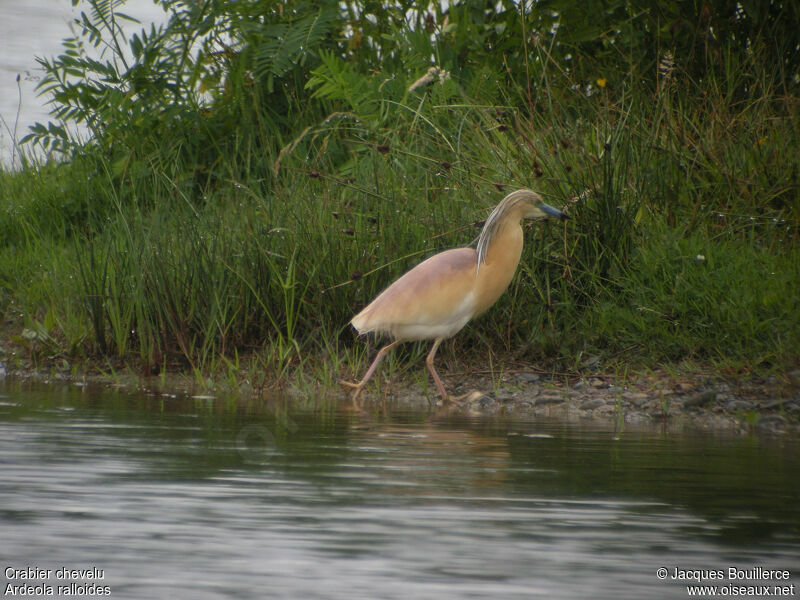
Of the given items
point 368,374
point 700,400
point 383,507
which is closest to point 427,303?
point 368,374

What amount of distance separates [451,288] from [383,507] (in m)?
3.35

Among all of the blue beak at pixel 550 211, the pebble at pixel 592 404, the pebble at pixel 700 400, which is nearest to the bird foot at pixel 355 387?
the pebble at pixel 592 404

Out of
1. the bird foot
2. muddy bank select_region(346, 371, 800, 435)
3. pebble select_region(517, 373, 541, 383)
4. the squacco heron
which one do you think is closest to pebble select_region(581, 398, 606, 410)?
muddy bank select_region(346, 371, 800, 435)

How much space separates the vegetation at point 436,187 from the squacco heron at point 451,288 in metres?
0.59

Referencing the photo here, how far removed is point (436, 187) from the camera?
833 cm

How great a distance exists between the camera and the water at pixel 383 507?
284cm

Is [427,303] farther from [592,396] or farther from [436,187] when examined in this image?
[436,187]

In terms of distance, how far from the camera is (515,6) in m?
9.86

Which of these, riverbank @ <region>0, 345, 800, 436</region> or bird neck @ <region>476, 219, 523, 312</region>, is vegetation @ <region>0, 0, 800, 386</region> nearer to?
riverbank @ <region>0, 345, 800, 436</region>

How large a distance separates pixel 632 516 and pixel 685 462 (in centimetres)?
120

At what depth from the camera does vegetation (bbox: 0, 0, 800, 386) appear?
759 centimetres

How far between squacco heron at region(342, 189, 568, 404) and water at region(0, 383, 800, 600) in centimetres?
126

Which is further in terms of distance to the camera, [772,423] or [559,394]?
[559,394]

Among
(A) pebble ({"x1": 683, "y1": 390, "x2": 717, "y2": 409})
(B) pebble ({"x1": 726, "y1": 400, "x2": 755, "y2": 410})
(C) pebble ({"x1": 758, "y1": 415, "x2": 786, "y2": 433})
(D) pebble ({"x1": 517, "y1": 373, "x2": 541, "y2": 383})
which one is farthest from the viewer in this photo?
(D) pebble ({"x1": 517, "y1": 373, "x2": 541, "y2": 383})
